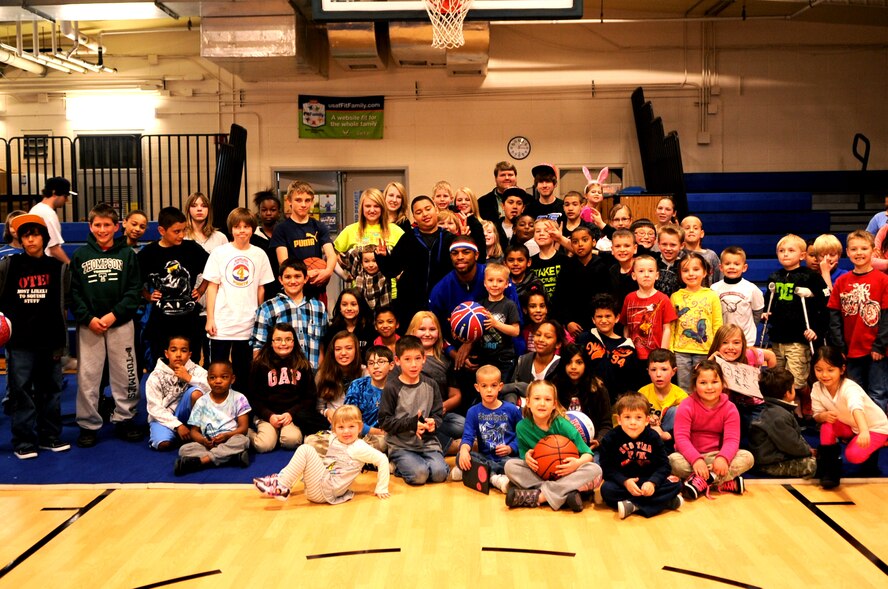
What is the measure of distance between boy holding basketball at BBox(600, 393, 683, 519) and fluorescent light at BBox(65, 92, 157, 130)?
363 inches

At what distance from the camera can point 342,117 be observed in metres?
11.9

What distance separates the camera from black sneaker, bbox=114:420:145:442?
614 cm

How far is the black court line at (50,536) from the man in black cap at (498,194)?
3520mm

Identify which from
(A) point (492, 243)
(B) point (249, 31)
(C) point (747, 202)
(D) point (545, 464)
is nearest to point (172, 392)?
(A) point (492, 243)

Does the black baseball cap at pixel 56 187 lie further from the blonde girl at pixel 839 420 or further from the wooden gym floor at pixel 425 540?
the blonde girl at pixel 839 420

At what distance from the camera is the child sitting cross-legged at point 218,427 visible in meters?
5.54

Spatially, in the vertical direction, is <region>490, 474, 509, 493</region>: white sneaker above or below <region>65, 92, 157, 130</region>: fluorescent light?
below

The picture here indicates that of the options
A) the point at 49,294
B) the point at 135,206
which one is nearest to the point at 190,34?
the point at 135,206

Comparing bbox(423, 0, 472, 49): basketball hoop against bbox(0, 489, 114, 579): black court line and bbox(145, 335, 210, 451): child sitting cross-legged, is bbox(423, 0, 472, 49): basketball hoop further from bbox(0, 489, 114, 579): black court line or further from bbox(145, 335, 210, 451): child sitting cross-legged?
bbox(0, 489, 114, 579): black court line

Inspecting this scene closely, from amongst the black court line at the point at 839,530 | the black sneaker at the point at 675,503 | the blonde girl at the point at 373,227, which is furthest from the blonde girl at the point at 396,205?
the black court line at the point at 839,530

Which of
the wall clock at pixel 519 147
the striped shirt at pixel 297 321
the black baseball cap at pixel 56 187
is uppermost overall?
the wall clock at pixel 519 147

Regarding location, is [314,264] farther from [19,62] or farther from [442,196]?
[19,62]

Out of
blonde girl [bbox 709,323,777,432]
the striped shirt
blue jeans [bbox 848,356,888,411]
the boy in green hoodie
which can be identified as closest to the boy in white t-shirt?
the striped shirt

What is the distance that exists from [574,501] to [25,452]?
3.44m
